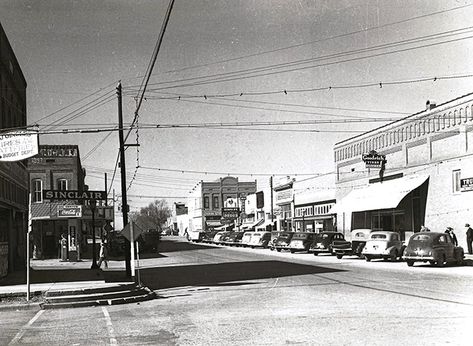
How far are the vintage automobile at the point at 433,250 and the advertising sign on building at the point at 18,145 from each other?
16732mm

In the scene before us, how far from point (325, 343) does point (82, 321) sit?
598 cm

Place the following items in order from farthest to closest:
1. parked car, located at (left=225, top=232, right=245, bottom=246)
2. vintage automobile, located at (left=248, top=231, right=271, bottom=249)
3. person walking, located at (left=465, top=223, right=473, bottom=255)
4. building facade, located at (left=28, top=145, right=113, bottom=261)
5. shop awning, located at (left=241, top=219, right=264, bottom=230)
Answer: shop awning, located at (left=241, top=219, right=264, bottom=230) → parked car, located at (left=225, top=232, right=245, bottom=246) → vintage automobile, located at (left=248, top=231, right=271, bottom=249) → building facade, located at (left=28, top=145, right=113, bottom=261) → person walking, located at (left=465, top=223, right=473, bottom=255)

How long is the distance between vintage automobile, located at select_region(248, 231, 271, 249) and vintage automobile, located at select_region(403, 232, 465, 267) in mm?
25817

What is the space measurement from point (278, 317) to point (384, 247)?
18.5 meters

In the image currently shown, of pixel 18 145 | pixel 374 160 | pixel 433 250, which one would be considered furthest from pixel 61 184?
pixel 18 145

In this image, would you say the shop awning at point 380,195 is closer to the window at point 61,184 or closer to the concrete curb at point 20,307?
the concrete curb at point 20,307

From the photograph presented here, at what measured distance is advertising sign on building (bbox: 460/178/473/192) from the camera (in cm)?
3078

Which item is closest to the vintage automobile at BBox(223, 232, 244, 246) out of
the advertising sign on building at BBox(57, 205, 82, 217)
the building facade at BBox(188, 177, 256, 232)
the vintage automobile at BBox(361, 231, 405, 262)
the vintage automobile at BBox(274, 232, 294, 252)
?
the vintage automobile at BBox(274, 232, 294, 252)

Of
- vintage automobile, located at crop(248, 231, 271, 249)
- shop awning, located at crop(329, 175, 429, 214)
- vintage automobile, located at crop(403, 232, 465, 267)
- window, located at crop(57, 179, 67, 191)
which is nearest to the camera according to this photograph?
vintage automobile, located at crop(403, 232, 465, 267)

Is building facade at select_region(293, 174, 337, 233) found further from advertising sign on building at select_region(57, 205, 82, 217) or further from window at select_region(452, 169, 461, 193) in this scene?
advertising sign on building at select_region(57, 205, 82, 217)

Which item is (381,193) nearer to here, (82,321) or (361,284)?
(361,284)

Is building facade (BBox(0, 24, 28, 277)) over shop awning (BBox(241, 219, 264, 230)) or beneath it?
over

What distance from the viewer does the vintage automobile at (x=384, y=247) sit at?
29.4 meters

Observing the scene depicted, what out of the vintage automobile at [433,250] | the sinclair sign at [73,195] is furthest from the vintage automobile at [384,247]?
the sinclair sign at [73,195]
